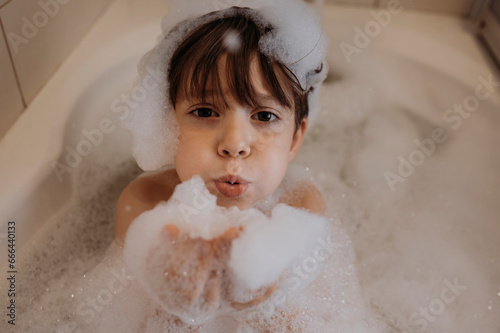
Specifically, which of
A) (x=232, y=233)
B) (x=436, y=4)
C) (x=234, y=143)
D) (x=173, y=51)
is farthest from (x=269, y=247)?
(x=436, y=4)

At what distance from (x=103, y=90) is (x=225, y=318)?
66 centimetres

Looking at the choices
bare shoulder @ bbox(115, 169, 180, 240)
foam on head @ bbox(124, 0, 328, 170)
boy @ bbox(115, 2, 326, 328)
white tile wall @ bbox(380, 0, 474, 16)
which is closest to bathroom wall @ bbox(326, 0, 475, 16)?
white tile wall @ bbox(380, 0, 474, 16)

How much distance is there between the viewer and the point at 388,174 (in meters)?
1.40

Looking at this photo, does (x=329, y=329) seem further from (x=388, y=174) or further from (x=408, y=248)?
(x=388, y=174)

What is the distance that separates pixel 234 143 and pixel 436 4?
3.52 ft

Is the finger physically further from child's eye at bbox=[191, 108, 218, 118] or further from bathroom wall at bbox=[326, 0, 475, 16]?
bathroom wall at bbox=[326, 0, 475, 16]

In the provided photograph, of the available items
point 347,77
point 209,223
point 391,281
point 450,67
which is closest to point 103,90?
point 209,223

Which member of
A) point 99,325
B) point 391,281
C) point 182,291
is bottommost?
point 391,281

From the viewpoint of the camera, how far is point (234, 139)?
0.87 metres

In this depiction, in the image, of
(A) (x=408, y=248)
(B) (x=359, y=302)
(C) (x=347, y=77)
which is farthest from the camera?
(C) (x=347, y=77)

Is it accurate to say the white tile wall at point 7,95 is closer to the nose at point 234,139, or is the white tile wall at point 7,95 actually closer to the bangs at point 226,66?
the bangs at point 226,66

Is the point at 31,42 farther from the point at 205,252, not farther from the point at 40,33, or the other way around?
the point at 205,252

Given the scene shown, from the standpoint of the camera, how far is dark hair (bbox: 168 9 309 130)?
87 cm

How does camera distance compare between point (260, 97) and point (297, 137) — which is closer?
point (260, 97)
